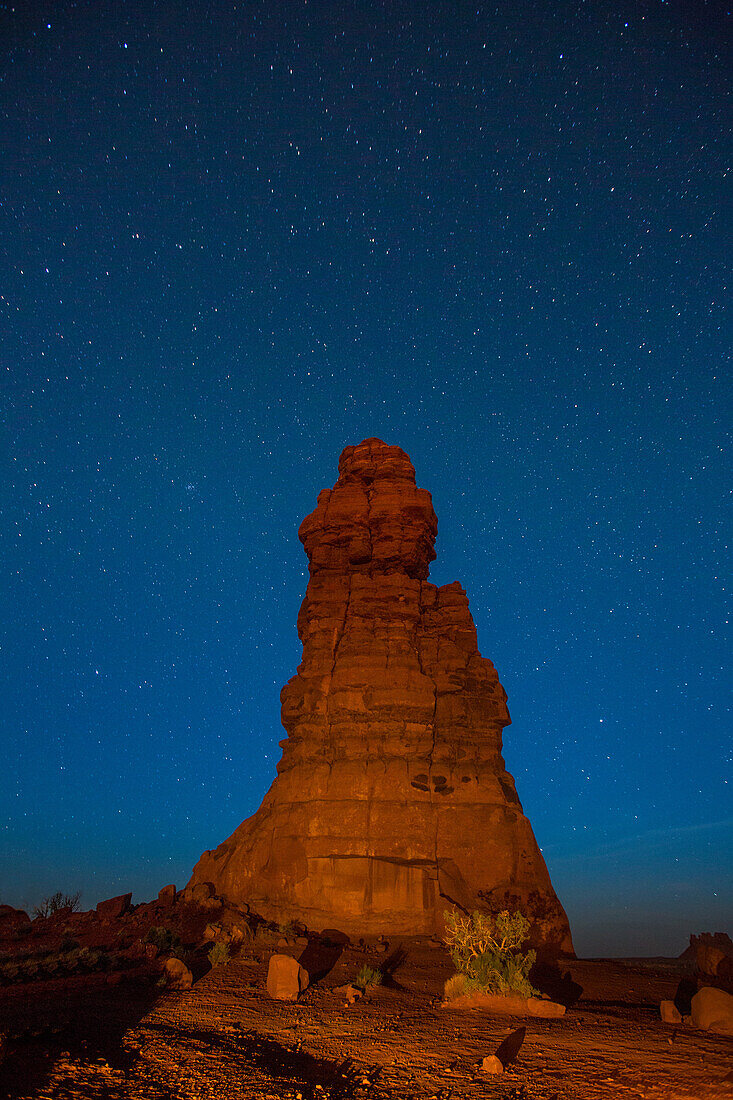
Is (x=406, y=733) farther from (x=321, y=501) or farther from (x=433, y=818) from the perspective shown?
(x=321, y=501)

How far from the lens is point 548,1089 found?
29.2 feet

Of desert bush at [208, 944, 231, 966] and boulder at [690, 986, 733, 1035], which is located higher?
boulder at [690, 986, 733, 1035]

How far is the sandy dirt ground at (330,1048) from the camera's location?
30.0ft

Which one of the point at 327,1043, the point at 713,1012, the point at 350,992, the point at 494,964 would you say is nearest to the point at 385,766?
the point at 350,992

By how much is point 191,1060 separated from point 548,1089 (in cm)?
657

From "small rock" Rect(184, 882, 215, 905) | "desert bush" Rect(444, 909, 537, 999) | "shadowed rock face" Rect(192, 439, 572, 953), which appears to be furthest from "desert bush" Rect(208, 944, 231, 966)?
"small rock" Rect(184, 882, 215, 905)

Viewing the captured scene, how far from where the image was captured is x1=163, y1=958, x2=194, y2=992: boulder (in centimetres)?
1677

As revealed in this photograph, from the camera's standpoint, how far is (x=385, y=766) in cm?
2833

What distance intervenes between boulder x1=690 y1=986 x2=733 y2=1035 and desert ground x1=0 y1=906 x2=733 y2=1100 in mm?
355

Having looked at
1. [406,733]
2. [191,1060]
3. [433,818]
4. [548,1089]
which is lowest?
[191,1060]

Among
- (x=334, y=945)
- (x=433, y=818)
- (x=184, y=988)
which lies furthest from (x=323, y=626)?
(x=184, y=988)

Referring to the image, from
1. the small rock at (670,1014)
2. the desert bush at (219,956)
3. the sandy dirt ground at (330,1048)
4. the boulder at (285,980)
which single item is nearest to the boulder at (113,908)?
the desert bush at (219,956)

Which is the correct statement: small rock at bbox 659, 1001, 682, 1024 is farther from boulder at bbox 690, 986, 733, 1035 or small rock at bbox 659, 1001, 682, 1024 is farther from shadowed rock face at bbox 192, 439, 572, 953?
shadowed rock face at bbox 192, 439, 572, 953

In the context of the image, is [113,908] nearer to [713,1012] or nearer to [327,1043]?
[327,1043]
